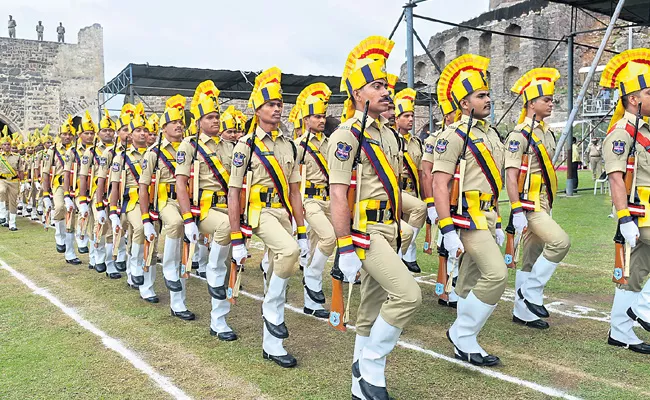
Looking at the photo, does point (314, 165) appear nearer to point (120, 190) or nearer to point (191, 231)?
point (191, 231)

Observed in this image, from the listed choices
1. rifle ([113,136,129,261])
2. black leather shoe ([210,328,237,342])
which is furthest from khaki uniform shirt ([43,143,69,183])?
black leather shoe ([210,328,237,342])

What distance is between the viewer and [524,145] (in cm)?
625

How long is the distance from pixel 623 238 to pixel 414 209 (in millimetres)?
3223

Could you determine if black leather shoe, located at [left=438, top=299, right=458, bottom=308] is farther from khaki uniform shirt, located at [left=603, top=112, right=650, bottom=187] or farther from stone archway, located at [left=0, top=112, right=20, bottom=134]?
stone archway, located at [left=0, top=112, right=20, bottom=134]

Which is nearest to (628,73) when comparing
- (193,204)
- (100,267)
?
(193,204)

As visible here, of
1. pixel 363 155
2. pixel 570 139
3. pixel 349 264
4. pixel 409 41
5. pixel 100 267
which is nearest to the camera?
pixel 349 264

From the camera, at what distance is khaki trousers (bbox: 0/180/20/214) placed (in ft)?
50.5

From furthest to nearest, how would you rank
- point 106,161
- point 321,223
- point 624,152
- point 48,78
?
point 48,78, point 106,161, point 321,223, point 624,152

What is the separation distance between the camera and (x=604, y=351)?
5.31 metres

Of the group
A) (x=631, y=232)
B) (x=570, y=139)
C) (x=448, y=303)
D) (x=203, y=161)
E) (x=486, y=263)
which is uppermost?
Result: (x=570, y=139)

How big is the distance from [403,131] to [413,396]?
4.95m

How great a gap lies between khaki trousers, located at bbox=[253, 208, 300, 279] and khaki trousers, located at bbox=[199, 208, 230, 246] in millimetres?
609

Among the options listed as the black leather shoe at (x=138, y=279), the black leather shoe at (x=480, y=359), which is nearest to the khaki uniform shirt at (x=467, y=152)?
the black leather shoe at (x=480, y=359)

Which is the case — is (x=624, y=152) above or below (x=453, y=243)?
above
